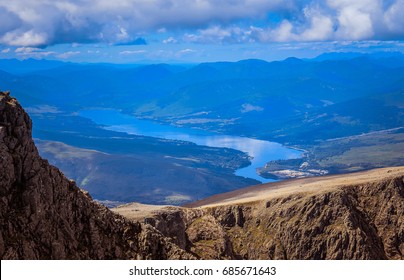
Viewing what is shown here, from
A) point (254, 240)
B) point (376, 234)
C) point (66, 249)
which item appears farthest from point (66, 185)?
point (376, 234)

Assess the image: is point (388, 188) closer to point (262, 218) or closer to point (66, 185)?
point (262, 218)

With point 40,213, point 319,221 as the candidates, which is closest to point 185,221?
point 319,221

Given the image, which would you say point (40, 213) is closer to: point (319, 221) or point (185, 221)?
point (185, 221)

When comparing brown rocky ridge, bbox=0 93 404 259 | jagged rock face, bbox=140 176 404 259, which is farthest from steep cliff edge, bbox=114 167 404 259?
brown rocky ridge, bbox=0 93 404 259

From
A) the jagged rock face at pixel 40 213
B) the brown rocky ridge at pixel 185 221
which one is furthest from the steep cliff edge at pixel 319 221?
the jagged rock face at pixel 40 213

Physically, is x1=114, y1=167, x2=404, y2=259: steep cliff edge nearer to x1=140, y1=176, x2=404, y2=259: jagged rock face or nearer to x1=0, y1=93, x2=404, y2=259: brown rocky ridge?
x1=140, y1=176, x2=404, y2=259: jagged rock face

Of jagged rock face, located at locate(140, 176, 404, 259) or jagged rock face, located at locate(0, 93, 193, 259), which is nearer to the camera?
Answer: jagged rock face, located at locate(0, 93, 193, 259)
